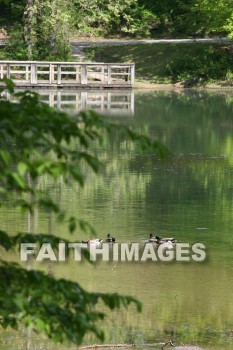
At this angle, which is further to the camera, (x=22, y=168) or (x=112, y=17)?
(x=112, y=17)

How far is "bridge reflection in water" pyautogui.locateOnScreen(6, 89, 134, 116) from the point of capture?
36.4m

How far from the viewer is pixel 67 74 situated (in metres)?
49.2

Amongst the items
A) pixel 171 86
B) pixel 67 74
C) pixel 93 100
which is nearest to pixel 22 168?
pixel 93 100

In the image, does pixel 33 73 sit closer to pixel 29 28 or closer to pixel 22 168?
pixel 29 28

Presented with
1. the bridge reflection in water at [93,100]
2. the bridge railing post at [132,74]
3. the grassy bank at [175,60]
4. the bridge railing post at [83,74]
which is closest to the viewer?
the bridge reflection in water at [93,100]

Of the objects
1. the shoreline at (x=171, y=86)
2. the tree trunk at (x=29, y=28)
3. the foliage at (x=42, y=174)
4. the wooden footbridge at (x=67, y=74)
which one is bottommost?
the shoreline at (x=171, y=86)

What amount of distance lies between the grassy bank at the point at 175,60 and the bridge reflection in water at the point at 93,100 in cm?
356

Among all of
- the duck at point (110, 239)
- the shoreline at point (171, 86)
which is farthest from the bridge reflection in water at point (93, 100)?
the duck at point (110, 239)

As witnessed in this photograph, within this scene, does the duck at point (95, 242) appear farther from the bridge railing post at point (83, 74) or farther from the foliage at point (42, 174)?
the bridge railing post at point (83, 74)

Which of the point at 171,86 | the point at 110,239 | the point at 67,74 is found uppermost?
the point at 110,239

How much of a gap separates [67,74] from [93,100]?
27.1 feet

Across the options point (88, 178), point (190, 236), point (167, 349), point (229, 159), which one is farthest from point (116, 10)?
point (167, 349)

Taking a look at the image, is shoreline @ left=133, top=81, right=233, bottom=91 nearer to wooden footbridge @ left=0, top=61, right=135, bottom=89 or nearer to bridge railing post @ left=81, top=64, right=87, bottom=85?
wooden footbridge @ left=0, top=61, right=135, bottom=89

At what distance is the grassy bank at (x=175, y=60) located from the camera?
49594mm
